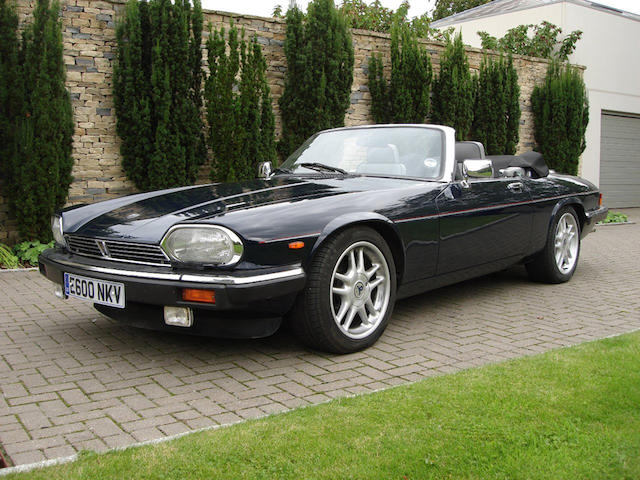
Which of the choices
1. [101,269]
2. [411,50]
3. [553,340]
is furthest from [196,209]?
[411,50]

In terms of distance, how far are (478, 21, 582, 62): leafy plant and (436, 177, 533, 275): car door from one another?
1166 centimetres

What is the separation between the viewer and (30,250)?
7883 millimetres

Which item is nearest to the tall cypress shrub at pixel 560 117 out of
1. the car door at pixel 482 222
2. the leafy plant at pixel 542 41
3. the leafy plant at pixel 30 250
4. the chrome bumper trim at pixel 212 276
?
the leafy plant at pixel 542 41

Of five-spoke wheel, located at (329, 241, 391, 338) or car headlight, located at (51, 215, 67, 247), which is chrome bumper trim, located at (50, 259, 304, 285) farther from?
car headlight, located at (51, 215, 67, 247)

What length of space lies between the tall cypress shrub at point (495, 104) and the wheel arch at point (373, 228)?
373 inches

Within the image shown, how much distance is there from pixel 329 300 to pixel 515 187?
101 inches

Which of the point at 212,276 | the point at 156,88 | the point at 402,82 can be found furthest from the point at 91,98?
the point at 212,276

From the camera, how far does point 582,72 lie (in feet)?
53.6

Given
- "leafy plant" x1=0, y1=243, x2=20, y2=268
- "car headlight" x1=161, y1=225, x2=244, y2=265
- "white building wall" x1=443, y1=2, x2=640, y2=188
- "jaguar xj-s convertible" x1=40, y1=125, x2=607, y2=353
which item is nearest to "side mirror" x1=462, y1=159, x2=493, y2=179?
"jaguar xj-s convertible" x1=40, y1=125, x2=607, y2=353

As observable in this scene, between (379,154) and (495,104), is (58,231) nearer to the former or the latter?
(379,154)

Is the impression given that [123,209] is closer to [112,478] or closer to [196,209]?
[196,209]

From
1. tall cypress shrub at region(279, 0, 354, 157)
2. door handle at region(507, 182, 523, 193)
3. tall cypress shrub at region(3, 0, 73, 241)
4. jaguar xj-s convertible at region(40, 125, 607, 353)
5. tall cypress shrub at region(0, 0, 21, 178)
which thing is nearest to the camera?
jaguar xj-s convertible at region(40, 125, 607, 353)

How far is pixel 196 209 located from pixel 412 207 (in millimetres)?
1486

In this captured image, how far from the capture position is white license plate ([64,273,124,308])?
3547 mm
